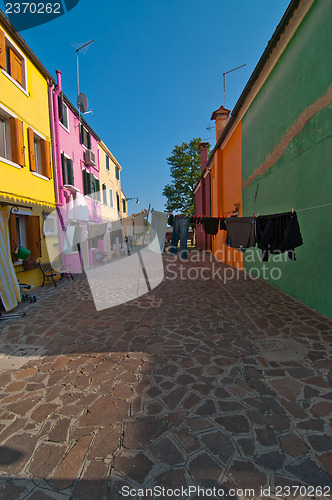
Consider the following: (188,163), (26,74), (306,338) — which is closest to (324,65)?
(306,338)

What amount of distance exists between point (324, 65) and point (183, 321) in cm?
574

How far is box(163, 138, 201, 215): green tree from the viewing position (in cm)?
3033

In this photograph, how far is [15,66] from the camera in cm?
802

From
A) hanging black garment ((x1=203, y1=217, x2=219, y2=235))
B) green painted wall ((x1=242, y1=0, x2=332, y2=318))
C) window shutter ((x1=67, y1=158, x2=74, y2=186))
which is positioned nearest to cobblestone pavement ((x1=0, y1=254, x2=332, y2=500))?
green painted wall ((x1=242, y1=0, x2=332, y2=318))

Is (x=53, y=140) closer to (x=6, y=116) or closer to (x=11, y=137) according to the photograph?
(x=6, y=116)

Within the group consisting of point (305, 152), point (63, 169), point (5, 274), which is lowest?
point (5, 274)

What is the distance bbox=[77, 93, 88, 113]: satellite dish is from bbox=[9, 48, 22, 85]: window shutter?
5.19 meters

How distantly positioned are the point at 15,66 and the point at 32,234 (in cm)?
535

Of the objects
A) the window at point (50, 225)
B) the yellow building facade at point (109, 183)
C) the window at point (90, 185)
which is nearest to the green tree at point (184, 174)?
the yellow building facade at point (109, 183)

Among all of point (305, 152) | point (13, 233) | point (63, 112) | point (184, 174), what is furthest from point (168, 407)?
point (184, 174)

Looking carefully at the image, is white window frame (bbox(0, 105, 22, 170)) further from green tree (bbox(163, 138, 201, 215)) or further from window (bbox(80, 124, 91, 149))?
green tree (bbox(163, 138, 201, 215))

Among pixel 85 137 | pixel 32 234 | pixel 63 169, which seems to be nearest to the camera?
pixel 32 234

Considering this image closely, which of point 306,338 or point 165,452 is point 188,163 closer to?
point 306,338

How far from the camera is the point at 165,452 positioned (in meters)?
2.12
